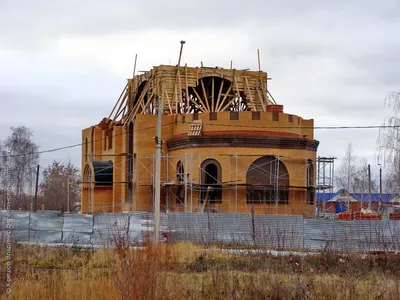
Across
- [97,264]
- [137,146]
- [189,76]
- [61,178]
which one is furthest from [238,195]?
[61,178]

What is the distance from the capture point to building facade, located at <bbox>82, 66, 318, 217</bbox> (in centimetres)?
3659

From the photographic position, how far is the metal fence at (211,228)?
25.4m

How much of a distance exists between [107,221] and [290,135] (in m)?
13.5

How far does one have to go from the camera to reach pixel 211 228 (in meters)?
28.0

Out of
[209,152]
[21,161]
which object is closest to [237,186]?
[209,152]

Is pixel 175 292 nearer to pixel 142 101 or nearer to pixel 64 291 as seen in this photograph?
pixel 64 291

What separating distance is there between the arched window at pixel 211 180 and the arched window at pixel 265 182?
1611 millimetres

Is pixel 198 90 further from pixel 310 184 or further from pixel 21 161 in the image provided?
pixel 21 161

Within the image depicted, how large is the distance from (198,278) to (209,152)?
21.6 metres

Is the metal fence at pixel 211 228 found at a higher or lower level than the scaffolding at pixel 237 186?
lower

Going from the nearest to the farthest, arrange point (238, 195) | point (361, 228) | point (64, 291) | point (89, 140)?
point (64, 291) → point (361, 228) → point (238, 195) → point (89, 140)

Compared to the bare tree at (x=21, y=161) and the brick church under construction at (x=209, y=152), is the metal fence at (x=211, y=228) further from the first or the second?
the bare tree at (x=21, y=161)

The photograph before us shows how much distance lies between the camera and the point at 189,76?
42312 millimetres

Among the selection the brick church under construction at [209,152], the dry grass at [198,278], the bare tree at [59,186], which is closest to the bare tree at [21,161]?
the bare tree at [59,186]
